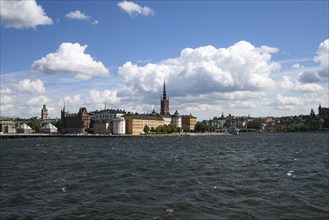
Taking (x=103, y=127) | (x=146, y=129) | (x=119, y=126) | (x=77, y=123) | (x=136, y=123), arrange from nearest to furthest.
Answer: (x=119, y=126) < (x=103, y=127) < (x=146, y=129) < (x=136, y=123) < (x=77, y=123)

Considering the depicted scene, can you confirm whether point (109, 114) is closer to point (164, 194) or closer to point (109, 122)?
point (109, 122)

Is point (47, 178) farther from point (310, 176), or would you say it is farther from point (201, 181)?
point (310, 176)

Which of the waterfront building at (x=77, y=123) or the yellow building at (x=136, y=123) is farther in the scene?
the waterfront building at (x=77, y=123)

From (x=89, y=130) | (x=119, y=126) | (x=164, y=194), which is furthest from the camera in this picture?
(x=89, y=130)

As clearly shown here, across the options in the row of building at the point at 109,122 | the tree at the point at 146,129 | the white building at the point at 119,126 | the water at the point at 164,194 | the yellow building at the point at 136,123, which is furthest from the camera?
the tree at the point at 146,129

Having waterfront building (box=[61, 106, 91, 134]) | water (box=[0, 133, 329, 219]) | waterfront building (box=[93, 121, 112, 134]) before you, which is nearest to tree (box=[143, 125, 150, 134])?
waterfront building (box=[93, 121, 112, 134])

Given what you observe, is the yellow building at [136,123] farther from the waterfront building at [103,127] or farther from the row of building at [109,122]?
the waterfront building at [103,127]

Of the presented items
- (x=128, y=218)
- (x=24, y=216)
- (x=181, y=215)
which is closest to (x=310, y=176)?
(x=181, y=215)

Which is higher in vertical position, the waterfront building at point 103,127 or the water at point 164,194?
the waterfront building at point 103,127

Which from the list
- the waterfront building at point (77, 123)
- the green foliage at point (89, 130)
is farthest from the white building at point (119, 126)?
the waterfront building at point (77, 123)

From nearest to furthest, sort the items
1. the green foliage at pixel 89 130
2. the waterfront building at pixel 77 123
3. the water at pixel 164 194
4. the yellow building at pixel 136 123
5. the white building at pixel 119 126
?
the water at pixel 164 194
the white building at pixel 119 126
the yellow building at pixel 136 123
the green foliage at pixel 89 130
the waterfront building at pixel 77 123

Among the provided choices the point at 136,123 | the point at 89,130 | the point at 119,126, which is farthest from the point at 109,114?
the point at 119,126

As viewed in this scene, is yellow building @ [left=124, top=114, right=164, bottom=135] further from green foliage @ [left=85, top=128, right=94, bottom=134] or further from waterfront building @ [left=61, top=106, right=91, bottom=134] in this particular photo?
waterfront building @ [left=61, top=106, right=91, bottom=134]

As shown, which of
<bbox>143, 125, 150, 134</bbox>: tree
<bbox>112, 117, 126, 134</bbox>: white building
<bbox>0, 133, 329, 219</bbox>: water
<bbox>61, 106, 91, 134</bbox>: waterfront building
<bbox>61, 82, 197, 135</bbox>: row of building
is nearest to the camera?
<bbox>0, 133, 329, 219</bbox>: water
